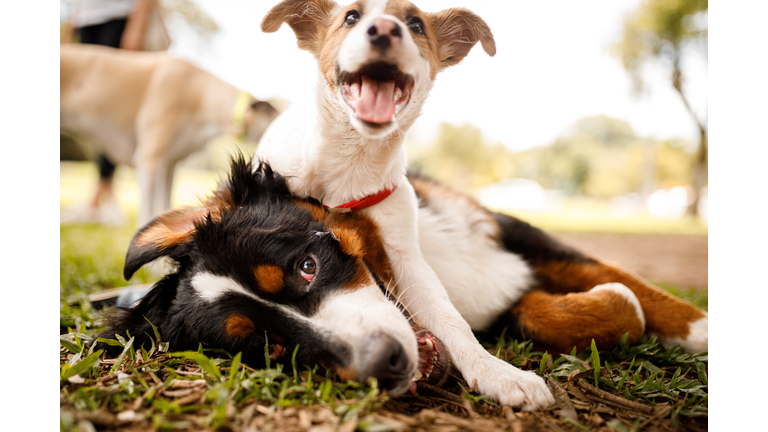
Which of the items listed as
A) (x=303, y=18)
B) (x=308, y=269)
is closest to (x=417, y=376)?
(x=308, y=269)

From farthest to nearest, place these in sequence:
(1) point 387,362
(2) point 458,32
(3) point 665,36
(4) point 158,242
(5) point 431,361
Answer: (3) point 665,36, (2) point 458,32, (4) point 158,242, (5) point 431,361, (1) point 387,362

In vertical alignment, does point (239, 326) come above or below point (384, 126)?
below

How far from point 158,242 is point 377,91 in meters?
Answer: 1.20

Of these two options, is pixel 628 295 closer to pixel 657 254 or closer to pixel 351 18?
pixel 351 18

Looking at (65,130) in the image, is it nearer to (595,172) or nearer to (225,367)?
(225,367)

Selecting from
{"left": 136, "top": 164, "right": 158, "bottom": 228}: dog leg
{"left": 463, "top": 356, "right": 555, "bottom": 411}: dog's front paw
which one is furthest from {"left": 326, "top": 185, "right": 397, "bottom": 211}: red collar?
{"left": 136, "top": 164, "right": 158, "bottom": 228}: dog leg

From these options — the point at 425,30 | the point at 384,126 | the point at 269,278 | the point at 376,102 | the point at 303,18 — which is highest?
the point at 303,18

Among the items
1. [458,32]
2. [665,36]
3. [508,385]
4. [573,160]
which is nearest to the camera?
[508,385]

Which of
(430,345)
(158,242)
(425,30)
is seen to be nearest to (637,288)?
(430,345)

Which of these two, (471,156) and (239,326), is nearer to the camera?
(239,326)

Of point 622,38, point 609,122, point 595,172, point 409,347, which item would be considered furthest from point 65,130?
point 595,172

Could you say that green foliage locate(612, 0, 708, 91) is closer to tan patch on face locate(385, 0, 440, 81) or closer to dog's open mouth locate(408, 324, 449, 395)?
tan patch on face locate(385, 0, 440, 81)

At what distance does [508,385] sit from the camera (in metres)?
1.70

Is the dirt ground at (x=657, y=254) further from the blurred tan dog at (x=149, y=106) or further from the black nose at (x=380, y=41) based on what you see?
the blurred tan dog at (x=149, y=106)
